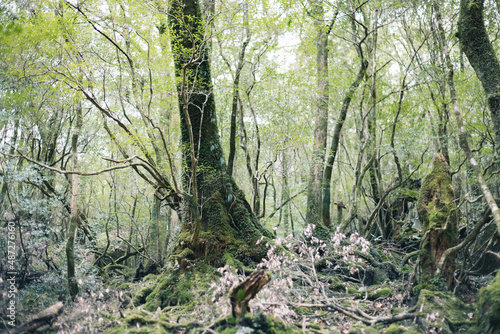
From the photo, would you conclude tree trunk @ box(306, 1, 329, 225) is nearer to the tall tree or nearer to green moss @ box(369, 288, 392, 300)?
green moss @ box(369, 288, 392, 300)

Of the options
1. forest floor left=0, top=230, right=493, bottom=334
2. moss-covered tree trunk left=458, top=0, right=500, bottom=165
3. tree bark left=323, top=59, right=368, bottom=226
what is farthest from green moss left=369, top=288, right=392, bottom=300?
tree bark left=323, top=59, right=368, bottom=226

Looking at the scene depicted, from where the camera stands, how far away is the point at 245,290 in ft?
12.8

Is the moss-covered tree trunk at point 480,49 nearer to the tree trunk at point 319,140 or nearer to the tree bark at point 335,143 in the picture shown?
the tree bark at point 335,143

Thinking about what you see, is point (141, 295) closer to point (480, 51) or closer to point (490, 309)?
point (490, 309)

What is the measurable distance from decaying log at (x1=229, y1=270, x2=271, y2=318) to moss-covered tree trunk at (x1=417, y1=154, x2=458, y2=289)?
324 centimetres

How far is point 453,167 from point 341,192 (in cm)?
985

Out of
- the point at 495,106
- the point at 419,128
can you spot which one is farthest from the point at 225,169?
the point at 419,128

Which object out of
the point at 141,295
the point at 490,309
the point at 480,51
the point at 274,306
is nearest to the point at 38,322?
the point at 141,295

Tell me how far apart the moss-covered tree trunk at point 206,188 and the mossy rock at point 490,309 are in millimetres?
4332

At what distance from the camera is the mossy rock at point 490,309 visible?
3.58 meters

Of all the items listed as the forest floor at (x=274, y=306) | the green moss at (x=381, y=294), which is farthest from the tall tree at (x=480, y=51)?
the green moss at (x=381, y=294)

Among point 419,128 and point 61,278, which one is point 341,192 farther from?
point 61,278

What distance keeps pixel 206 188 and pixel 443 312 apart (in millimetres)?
5238

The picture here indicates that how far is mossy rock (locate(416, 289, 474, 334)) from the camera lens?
4.36 metres
